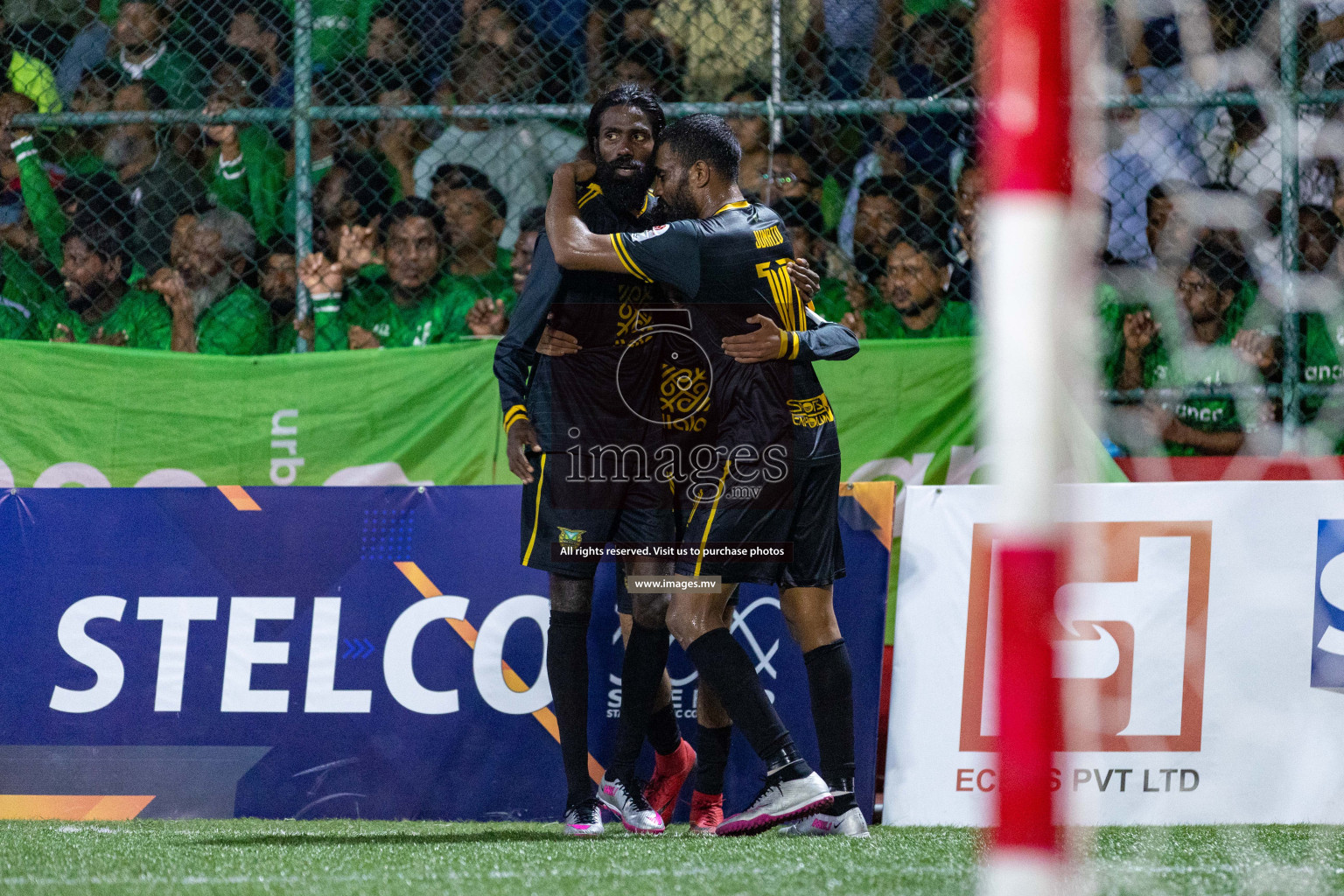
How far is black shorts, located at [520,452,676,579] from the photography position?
12.2ft

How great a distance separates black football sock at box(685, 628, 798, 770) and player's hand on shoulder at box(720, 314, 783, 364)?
0.71 m

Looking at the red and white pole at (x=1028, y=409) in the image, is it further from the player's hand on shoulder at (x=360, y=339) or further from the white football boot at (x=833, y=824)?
the player's hand on shoulder at (x=360, y=339)

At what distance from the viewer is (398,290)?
5.44 metres

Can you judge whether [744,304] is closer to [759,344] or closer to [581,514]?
[759,344]

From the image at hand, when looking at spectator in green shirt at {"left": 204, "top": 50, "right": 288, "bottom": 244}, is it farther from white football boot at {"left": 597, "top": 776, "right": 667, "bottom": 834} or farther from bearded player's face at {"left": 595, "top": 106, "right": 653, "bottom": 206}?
white football boot at {"left": 597, "top": 776, "right": 667, "bottom": 834}

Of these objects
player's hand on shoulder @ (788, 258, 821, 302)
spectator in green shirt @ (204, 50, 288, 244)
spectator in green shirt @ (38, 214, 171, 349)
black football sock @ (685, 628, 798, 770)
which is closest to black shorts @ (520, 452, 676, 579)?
black football sock @ (685, 628, 798, 770)

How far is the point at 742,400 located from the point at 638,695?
824mm

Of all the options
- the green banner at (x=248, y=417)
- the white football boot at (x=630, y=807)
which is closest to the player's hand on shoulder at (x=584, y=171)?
the green banner at (x=248, y=417)

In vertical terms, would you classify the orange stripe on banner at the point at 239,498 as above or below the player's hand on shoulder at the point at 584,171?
below

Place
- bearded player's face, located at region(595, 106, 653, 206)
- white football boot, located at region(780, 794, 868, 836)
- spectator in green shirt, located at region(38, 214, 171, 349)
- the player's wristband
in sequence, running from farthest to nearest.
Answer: spectator in green shirt, located at region(38, 214, 171, 349) < bearded player's face, located at region(595, 106, 653, 206) < the player's wristband < white football boot, located at region(780, 794, 868, 836)

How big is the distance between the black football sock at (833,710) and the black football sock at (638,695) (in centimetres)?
41

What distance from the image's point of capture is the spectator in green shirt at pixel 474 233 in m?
5.44

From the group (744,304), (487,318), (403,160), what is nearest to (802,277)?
(744,304)

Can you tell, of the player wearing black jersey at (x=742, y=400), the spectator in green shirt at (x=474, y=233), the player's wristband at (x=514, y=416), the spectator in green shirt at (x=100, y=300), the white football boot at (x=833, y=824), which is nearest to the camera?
the white football boot at (x=833, y=824)
